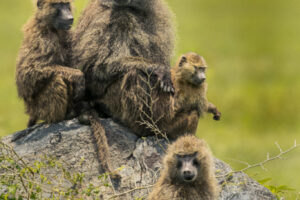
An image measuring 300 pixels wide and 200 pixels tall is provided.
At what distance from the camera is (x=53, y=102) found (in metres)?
8.62

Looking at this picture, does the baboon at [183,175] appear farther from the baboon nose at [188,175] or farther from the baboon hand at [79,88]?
the baboon hand at [79,88]

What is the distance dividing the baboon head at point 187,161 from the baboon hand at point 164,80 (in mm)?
1162

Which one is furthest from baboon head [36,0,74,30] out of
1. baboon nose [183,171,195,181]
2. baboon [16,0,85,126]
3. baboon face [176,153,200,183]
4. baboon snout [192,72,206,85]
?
baboon nose [183,171,195,181]

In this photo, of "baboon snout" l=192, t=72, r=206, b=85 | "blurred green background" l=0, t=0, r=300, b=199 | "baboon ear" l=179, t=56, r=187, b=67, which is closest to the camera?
"baboon snout" l=192, t=72, r=206, b=85

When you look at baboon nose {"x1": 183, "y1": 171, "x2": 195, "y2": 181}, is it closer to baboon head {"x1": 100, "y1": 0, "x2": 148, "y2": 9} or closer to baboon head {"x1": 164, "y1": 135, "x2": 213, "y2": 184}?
baboon head {"x1": 164, "y1": 135, "x2": 213, "y2": 184}

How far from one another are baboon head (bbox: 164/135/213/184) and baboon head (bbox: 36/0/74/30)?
236cm

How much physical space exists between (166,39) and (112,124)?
1323mm

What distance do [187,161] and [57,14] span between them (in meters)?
2.75

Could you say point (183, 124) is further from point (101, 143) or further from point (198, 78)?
point (101, 143)

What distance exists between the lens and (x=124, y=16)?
8844 millimetres

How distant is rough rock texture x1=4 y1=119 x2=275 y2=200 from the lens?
8.20 m

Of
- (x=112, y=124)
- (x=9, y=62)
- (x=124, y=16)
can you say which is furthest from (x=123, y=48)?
(x=9, y=62)

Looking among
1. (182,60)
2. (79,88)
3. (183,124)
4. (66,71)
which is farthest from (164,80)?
(66,71)

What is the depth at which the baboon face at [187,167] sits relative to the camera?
23.7 feet
